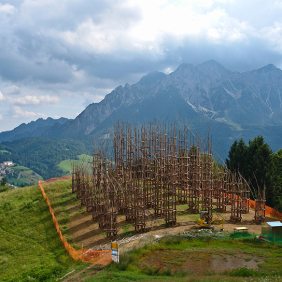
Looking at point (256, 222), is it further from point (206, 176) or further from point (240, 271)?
point (240, 271)

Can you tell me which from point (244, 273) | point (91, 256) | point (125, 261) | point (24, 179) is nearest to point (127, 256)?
point (125, 261)

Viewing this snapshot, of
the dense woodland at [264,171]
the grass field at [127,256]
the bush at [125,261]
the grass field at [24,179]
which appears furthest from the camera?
the grass field at [24,179]

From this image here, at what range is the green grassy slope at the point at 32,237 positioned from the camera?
1686cm

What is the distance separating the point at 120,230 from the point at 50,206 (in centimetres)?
967

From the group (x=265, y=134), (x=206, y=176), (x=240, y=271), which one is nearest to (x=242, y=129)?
(x=265, y=134)

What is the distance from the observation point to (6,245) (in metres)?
22.0

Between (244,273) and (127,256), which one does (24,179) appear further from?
(244,273)

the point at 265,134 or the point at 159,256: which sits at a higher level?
the point at 265,134

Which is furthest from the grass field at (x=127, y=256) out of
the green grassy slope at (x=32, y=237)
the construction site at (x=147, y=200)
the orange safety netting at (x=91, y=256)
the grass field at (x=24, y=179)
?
the grass field at (x=24, y=179)

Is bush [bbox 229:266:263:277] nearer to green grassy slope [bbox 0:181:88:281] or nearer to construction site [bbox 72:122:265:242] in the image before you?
construction site [bbox 72:122:265:242]

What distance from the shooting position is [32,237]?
74.5ft

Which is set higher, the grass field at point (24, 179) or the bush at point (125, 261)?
the bush at point (125, 261)

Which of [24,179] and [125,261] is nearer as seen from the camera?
[125,261]

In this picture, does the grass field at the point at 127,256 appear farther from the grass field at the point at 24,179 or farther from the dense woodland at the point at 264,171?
the grass field at the point at 24,179
